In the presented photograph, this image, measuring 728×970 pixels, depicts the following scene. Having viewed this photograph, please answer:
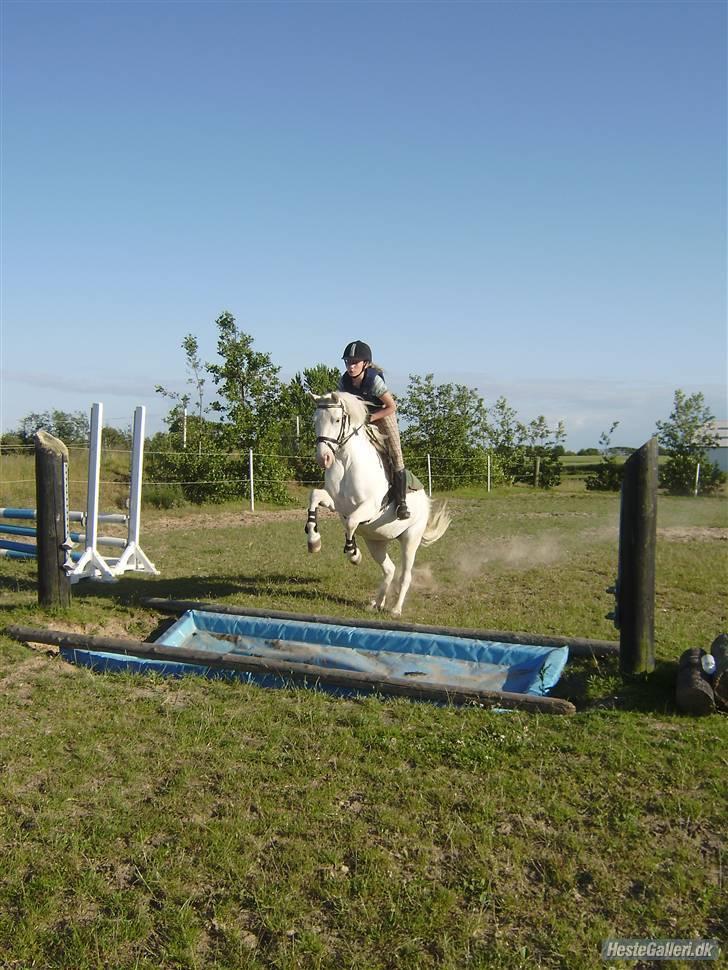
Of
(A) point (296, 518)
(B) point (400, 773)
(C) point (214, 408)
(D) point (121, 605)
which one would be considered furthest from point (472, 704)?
(C) point (214, 408)

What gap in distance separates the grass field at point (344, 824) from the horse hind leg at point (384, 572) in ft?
10.6

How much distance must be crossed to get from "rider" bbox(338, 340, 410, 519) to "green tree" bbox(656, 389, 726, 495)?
26.1m

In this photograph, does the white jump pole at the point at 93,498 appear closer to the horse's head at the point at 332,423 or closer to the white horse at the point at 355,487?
the white horse at the point at 355,487

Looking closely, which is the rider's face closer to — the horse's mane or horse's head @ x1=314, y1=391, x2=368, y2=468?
the horse's mane

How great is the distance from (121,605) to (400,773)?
544cm

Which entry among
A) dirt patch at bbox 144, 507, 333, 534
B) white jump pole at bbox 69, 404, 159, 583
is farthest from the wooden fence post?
dirt patch at bbox 144, 507, 333, 534

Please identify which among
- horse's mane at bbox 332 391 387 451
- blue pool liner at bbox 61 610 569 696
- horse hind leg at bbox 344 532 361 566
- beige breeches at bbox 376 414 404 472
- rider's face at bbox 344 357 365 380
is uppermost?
rider's face at bbox 344 357 365 380

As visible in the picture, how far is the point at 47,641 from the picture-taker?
6.94 meters

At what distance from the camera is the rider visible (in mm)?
8562

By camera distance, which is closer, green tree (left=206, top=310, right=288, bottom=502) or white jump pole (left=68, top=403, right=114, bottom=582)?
white jump pole (left=68, top=403, right=114, bottom=582)

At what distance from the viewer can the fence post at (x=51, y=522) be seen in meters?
8.04

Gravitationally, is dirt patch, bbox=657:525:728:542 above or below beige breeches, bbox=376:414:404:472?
below

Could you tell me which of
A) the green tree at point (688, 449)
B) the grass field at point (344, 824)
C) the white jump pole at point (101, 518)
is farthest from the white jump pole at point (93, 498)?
the green tree at point (688, 449)

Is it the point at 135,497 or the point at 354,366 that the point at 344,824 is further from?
the point at 135,497
